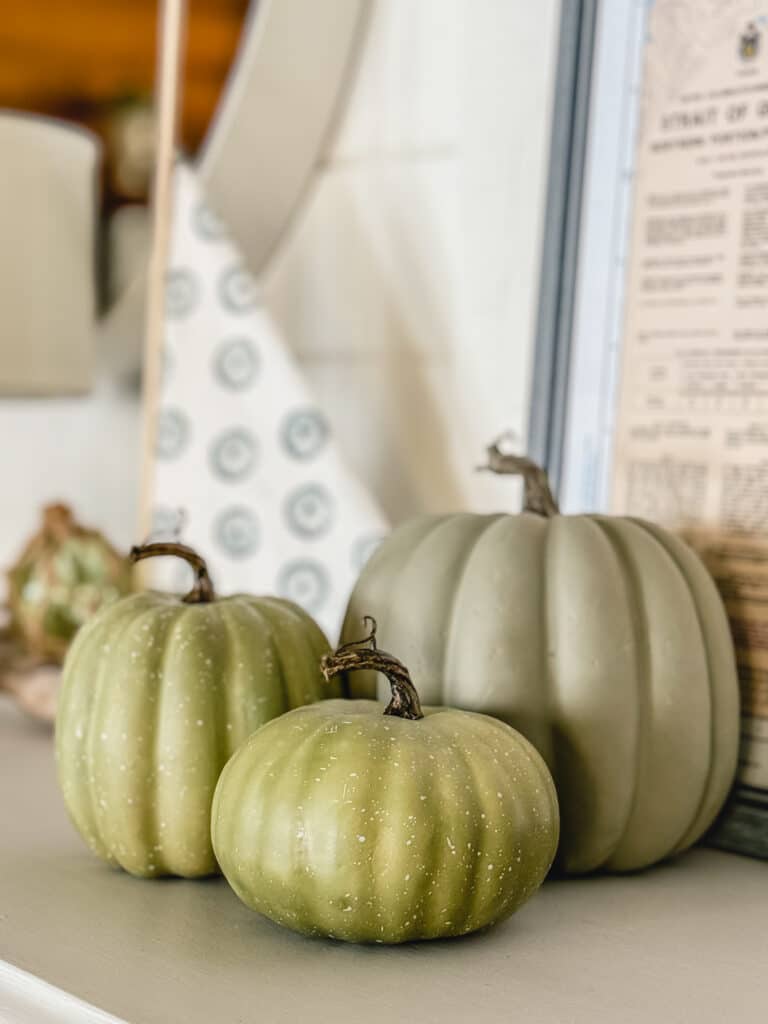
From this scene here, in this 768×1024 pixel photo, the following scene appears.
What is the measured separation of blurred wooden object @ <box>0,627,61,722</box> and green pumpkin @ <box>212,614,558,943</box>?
38 centimetres

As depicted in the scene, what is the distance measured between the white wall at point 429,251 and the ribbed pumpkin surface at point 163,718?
0.34 metres

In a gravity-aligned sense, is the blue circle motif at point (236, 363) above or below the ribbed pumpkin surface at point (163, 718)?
above

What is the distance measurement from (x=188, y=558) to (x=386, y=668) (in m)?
0.12

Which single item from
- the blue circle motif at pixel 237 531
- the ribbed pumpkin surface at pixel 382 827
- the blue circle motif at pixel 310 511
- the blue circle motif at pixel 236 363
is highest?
the blue circle motif at pixel 236 363

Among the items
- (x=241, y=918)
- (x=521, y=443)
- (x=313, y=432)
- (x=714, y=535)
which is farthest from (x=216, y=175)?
(x=241, y=918)

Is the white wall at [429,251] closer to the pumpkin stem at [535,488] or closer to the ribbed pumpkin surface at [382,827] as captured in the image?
the pumpkin stem at [535,488]

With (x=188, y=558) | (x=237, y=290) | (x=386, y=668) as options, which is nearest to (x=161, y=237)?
(x=237, y=290)

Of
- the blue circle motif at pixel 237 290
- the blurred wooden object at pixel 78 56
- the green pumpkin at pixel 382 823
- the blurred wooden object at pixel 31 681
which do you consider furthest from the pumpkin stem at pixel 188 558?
the blurred wooden object at pixel 78 56

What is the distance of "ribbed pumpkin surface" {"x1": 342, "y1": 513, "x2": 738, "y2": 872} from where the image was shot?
0.54 m

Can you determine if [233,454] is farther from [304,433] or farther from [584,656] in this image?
[584,656]

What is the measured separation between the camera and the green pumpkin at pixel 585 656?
54 centimetres

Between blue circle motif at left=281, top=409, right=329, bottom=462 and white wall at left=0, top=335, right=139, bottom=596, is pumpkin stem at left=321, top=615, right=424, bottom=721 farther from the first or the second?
white wall at left=0, top=335, right=139, bottom=596

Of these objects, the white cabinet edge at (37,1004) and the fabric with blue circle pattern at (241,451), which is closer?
the white cabinet edge at (37,1004)

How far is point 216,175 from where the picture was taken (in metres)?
1.03
